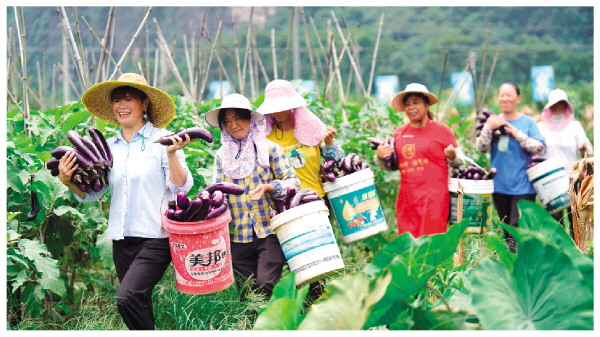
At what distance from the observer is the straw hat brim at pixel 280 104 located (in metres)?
3.58

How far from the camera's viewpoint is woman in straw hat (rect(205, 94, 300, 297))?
3.26 m

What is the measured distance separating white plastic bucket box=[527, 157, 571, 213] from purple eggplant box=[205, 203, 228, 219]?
Result: 7.53 ft

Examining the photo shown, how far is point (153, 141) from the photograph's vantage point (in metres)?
2.91

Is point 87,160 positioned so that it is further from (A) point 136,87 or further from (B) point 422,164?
(B) point 422,164

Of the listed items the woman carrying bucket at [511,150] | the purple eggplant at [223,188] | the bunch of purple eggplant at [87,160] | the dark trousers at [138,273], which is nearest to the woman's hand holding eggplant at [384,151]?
the woman carrying bucket at [511,150]

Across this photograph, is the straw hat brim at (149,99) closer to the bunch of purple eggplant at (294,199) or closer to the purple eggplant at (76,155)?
the purple eggplant at (76,155)

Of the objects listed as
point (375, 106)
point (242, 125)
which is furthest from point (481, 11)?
point (242, 125)

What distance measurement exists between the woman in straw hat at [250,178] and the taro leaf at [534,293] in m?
1.67

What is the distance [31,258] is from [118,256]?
1.22 feet

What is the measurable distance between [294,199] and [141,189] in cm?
68

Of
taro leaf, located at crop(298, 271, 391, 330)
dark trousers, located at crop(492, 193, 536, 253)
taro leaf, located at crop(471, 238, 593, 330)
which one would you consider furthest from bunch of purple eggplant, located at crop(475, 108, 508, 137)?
taro leaf, located at crop(298, 271, 391, 330)

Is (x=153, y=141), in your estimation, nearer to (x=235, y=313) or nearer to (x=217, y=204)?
(x=217, y=204)
